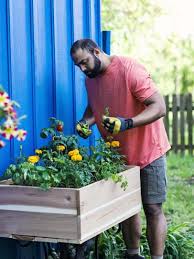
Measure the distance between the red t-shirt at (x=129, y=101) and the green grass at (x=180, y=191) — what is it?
2.15m

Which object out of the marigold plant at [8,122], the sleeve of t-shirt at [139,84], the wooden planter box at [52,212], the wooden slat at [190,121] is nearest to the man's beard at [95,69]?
the sleeve of t-shirt at [139,84]

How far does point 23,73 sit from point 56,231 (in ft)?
3.70

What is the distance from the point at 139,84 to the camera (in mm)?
3891

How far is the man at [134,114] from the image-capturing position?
3.81 m

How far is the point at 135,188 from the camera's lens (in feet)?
12.7

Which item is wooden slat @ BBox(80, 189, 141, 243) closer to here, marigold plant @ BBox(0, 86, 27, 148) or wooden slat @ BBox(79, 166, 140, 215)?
wooden slat @ BBox(79, 166, 140, 215)

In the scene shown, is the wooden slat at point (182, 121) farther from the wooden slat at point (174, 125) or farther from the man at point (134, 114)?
the man at point (134, 114)

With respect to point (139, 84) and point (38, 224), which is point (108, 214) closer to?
point (38, 224)

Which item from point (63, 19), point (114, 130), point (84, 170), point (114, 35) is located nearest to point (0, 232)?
point (84, 170)

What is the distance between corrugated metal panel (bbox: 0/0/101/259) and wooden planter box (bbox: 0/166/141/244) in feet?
1.43

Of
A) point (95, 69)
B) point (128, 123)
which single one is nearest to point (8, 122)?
point (128, 123)

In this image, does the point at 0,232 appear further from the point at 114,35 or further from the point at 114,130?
the point at 114,35

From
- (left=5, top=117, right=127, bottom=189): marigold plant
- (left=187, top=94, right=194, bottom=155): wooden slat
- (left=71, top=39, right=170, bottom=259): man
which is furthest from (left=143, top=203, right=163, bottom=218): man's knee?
(left=187, top=94, right=194, bottom=155): wooden slat

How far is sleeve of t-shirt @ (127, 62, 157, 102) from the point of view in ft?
12.7
